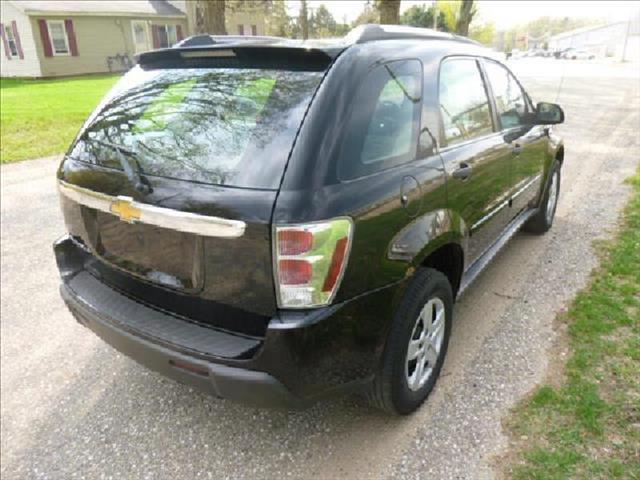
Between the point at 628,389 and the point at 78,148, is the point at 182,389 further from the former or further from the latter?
the point at 628,389

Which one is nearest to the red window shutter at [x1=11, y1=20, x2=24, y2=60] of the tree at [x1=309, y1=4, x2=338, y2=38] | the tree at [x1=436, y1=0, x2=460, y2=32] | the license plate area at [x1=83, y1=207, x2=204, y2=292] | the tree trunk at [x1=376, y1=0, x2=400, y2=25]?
the tree trunk at [x1=376, y1=0, x2=400, y2=25]

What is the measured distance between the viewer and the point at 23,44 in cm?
2317

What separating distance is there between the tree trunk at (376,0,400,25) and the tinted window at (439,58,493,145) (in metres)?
10.1

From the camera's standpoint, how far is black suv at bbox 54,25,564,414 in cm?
192

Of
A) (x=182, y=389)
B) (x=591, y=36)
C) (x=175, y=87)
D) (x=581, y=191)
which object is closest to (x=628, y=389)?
(x=182, y=389)

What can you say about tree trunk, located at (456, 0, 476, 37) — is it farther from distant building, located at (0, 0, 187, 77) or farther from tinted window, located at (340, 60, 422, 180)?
tinted window, located at (340, 60, 422, 180)

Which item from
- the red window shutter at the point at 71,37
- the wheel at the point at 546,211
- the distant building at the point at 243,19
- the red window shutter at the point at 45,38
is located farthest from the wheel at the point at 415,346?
the distant building at the point at 243,19

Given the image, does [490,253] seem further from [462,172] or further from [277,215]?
[277,215]

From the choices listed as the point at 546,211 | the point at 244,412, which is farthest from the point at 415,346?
the point at 546,211

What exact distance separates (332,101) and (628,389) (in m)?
2.22

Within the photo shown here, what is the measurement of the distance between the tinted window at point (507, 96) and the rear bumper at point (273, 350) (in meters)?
1.98

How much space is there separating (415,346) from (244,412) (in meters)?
1.01

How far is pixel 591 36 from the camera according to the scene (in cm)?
6988

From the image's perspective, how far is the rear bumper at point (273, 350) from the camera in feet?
6.33
